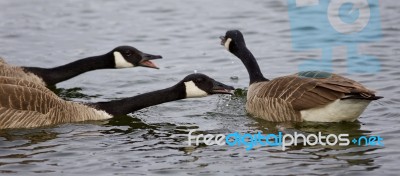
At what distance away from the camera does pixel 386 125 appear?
11.3 m

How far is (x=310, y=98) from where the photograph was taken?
11.3 m

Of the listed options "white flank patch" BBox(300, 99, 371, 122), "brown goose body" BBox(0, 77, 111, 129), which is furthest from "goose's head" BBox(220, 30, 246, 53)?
"brown goose body" BBox(0, 77, 111, 129)

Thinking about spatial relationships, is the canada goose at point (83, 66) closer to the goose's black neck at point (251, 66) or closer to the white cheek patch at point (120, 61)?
the white cheek patch at point (120, 61)

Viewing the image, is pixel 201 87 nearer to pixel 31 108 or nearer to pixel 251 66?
pixel 251 66

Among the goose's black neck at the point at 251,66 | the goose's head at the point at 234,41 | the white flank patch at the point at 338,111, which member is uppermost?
the goose's head at the point at 234,41

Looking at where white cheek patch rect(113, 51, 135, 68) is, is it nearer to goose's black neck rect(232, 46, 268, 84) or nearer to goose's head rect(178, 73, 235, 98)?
goose's black neck rect(232, 46, 268, 84)

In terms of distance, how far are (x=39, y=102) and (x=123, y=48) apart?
7.75 feet

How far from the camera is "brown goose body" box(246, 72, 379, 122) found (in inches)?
430

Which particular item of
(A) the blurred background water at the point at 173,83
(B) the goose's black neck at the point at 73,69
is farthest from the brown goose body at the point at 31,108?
(B) the goose's black neck at the point at 73,69

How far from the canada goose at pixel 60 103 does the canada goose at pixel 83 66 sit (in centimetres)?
144

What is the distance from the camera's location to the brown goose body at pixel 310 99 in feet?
35.8

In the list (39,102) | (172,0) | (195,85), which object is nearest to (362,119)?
(195,85)

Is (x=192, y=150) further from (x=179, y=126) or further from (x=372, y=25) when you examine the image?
(x=372, y=25)

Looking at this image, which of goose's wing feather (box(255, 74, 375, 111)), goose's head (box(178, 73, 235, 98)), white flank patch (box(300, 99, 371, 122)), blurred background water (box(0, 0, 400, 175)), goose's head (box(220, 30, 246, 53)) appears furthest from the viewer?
goose's head (box(220, 30, 246, 53))
